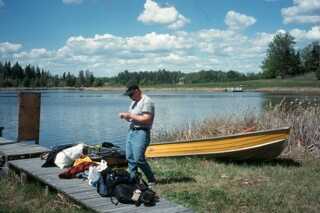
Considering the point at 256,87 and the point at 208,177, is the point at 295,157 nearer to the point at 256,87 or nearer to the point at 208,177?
the point at 208,177

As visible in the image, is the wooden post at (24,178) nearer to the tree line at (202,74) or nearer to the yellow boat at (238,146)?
the yellow boat at (238,146)

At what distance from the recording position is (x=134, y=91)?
639 cm

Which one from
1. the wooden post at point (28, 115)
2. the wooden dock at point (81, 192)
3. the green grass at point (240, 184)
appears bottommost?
the green grass at point (240, 184)

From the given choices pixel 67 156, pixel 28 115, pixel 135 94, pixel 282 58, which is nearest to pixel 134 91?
pixel 135 94

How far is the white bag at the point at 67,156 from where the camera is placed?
24.3 ft

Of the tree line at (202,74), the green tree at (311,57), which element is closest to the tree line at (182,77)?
the tree line at (202,74)

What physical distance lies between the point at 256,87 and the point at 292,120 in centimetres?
8220

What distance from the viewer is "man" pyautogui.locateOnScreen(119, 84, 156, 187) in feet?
20.7

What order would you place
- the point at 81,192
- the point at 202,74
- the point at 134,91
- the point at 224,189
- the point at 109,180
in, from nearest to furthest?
the point at 109,180 < the point at 81,192 < the point at 134,91 < the point at 224,189 < the point at 202,74

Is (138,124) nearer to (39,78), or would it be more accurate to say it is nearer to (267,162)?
(267,162)

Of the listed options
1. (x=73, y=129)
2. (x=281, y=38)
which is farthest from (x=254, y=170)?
(x=281, y=38)

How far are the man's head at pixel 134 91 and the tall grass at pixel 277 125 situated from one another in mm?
5158

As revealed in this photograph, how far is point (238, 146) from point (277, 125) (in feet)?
9.68

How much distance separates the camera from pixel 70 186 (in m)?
6.11
